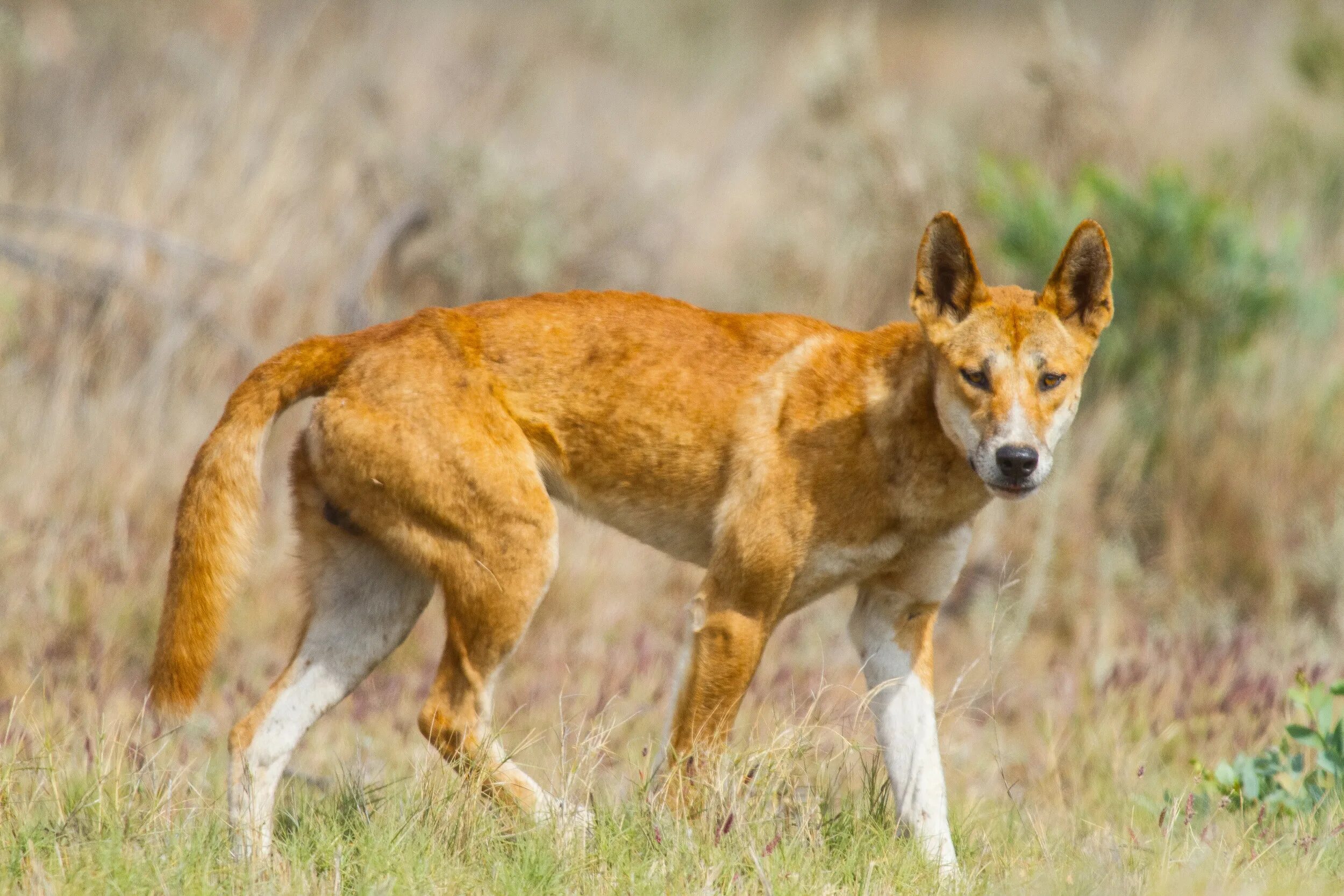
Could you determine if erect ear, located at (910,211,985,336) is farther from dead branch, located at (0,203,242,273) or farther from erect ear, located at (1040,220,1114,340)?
dead branch, located at (0,203,242,273)

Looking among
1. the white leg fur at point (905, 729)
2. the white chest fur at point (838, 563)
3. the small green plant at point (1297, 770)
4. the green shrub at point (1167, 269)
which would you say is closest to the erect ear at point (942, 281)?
the white chest fur at point (838, 563)

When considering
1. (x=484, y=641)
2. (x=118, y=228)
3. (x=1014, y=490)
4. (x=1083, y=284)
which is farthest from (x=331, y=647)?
(x=118, y=228)

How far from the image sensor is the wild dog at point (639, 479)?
3.92 m

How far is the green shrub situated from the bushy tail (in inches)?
197

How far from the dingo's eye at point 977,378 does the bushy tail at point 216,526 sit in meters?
1.75

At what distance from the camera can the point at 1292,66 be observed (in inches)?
475

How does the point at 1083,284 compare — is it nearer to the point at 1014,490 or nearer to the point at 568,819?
the point at 1014,490

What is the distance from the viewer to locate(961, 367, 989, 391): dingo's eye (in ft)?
12.7

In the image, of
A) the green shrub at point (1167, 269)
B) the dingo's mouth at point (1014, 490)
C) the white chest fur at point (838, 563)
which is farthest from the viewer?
the green shrub at point (1167, 269)

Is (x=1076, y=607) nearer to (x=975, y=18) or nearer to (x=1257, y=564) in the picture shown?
(x=1257, y=564)

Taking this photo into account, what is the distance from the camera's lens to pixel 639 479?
4254 mm

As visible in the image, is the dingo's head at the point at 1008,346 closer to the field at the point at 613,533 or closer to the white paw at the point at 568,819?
the field at the point at 613,533

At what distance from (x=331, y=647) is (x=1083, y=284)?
7.84 feet

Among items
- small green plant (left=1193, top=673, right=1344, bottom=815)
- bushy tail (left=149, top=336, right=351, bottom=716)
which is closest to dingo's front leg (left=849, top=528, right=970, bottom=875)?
small green plant (left=1193, top=673, right=1344, bottom=815)
